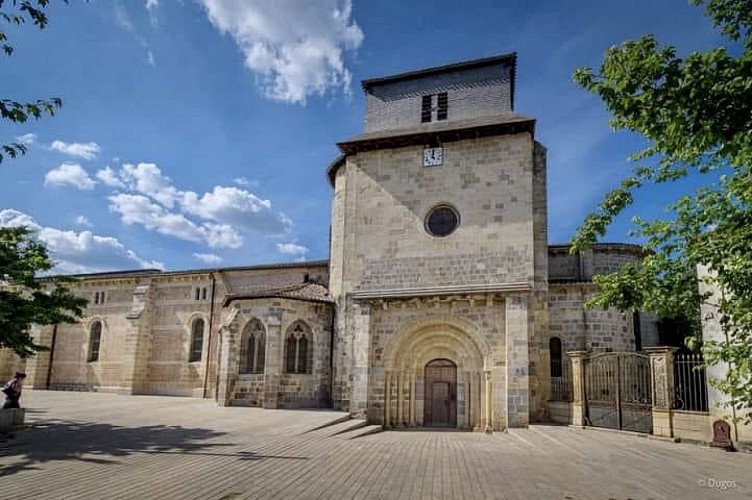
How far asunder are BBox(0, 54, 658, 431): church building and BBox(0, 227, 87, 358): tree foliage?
833 cm

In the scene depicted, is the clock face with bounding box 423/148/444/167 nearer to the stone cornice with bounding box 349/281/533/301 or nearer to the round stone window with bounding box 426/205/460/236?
the round stone window with bounding box 426/205/460/236

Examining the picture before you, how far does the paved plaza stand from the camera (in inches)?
310

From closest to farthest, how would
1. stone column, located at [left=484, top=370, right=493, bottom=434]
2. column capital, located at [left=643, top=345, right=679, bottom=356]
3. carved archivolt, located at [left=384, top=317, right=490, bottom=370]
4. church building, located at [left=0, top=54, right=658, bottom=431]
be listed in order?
column capital, located at [left=643, top=345, right=679, bottom=356]
stone column, located at [left=484, top=370, right=493, bottom=434]
church building, located at [left=0, top=54, right=658, bottom=431]
carved archivolt, located at [left=384, top=317, right=490, bottom=370]

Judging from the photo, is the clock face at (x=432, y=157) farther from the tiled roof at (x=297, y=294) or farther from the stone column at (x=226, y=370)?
the stone column at (x=226, y=370)

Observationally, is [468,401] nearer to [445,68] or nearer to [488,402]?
[488,402]

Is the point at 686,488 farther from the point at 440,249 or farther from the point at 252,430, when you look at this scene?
the point at 440,249

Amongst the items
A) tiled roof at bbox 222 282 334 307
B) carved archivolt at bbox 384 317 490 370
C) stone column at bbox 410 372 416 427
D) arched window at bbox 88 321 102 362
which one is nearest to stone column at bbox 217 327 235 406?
tiled roof at bbox 222 282 334 307

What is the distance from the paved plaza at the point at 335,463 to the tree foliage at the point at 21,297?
2.53 meters

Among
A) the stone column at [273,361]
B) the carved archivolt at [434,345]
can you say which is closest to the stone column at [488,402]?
the carved archivolt at [434,345]

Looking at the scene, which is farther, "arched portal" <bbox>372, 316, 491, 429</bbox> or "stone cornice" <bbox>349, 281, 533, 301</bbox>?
"arched portal" <bbox>372, 316, 491, 429</bbox>

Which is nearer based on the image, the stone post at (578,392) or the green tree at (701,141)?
the green tree at (701,141)

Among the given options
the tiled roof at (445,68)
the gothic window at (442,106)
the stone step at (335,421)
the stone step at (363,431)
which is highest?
the tiled roof at (445,68)

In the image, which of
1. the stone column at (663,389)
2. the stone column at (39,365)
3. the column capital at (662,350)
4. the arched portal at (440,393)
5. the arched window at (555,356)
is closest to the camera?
the stone column at (663,389)

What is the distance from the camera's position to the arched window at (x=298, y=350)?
21531 millimetres
